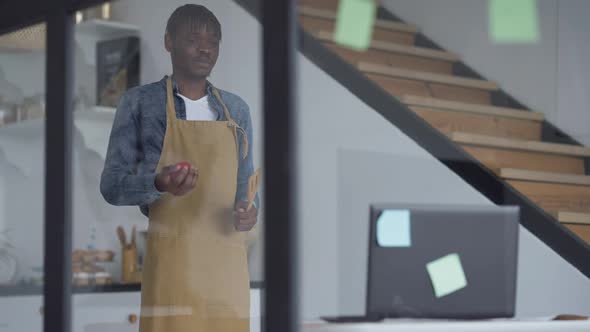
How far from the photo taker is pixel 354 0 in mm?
3295

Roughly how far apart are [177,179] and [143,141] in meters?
0.17

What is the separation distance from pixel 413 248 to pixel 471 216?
165mm

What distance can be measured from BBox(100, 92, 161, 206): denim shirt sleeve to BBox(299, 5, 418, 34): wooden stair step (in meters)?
0.62

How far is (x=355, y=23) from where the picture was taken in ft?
11.0

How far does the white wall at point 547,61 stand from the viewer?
3.46 metres

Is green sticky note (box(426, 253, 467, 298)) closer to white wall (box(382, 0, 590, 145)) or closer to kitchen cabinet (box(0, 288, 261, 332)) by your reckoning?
kitchen cabinet (box(0, 288, 261, 332))

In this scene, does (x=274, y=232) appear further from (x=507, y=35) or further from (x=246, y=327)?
(x=507, y=35)

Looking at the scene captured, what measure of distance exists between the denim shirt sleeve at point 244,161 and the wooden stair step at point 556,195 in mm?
822

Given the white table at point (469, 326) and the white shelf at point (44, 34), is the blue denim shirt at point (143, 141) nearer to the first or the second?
the white shelf at point (44, 34)

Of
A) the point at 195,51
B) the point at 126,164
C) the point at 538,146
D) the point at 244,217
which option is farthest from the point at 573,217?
the point at 126,164

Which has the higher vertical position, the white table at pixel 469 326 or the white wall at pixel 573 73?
the white wall at pixel 573 73

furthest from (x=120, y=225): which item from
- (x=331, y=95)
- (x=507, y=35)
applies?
(x=507, y=35)

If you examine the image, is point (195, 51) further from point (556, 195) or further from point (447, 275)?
point (556, 195)

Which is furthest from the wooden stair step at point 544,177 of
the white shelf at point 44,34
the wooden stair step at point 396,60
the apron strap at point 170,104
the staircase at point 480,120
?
the white shelf at point 44,34
